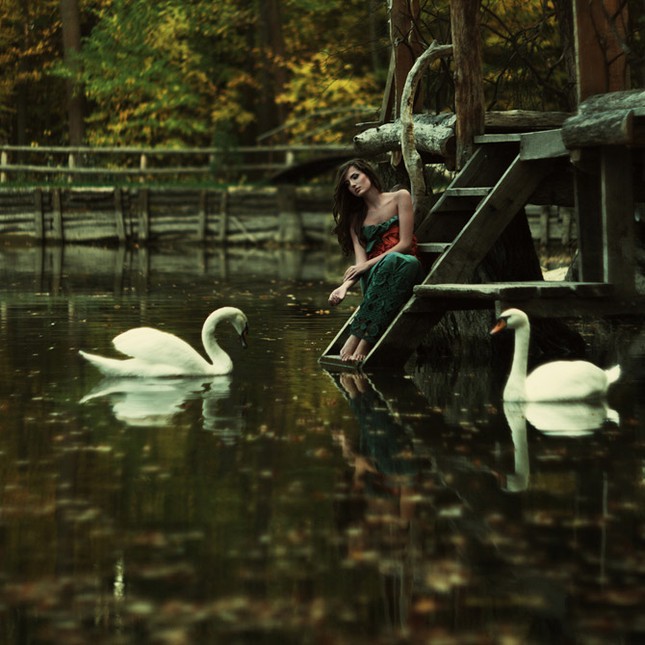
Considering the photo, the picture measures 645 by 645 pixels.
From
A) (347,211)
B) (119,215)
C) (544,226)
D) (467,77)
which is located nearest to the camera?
(347,211)

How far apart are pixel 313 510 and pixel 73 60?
140ft

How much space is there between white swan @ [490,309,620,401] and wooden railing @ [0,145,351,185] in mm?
28979

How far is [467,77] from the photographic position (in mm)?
12875

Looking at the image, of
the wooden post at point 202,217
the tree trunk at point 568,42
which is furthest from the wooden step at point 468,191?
the wooden post at point 202,217

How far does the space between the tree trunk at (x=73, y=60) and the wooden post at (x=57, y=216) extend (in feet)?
23.6

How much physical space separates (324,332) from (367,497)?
8.98m

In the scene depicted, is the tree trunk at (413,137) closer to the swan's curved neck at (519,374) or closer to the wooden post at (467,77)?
the wooden post at (467,77)

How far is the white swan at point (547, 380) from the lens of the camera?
9.85m

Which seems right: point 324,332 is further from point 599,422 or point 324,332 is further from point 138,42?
point 138,42

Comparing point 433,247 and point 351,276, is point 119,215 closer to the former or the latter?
point 433,247

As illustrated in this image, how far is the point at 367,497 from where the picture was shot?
263 inches

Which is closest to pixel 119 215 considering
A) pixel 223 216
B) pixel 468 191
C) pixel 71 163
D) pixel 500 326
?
pixel 223 216

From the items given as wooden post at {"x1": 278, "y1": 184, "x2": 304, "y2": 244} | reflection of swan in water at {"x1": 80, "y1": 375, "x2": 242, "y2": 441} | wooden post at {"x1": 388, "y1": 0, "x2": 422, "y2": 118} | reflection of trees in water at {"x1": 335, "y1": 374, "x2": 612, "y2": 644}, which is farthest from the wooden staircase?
wooden post at {"x1": 278, "y1": 184, "x2": 304, "y2": 244}

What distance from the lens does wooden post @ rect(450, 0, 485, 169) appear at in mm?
12836
